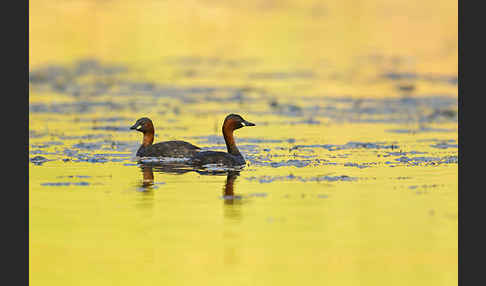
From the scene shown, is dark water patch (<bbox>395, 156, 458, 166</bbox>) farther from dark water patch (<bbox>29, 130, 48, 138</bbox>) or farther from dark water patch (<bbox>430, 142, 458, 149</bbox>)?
dark water patch (<bbox>29, 130, 48, 138</bbox>)

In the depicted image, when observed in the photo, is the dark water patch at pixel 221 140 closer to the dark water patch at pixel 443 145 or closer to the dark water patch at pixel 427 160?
the dark water patch at pixel 443 145

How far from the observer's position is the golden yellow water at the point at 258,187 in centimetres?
834

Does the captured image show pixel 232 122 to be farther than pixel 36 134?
No

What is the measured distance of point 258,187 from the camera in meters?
12.4

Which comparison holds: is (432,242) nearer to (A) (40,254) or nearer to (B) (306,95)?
(A) (40,254)

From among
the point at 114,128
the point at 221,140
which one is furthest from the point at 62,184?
the point at 114,128

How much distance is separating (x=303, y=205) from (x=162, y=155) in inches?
204

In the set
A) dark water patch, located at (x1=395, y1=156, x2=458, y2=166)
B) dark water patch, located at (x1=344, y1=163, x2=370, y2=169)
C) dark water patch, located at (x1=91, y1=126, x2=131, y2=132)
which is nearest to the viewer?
dark water patch, located at (x1=344, y1=163, x2=370, y2=169)

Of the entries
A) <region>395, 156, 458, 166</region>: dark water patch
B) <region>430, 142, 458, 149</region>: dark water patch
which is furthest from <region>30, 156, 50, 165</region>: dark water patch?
<region>430, 142, 458, 149</region>: dark water patch

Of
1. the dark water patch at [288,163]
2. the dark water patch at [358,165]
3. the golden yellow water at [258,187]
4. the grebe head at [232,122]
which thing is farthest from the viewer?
the grebe head at [232,122]

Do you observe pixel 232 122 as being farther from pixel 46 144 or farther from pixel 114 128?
pixel 114 128

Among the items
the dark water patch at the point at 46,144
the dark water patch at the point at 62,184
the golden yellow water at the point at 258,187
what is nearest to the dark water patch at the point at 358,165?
the golden yellow water at the point at 258,187

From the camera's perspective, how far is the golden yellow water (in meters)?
8.34

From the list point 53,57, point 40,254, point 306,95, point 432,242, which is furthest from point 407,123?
point 53,57
